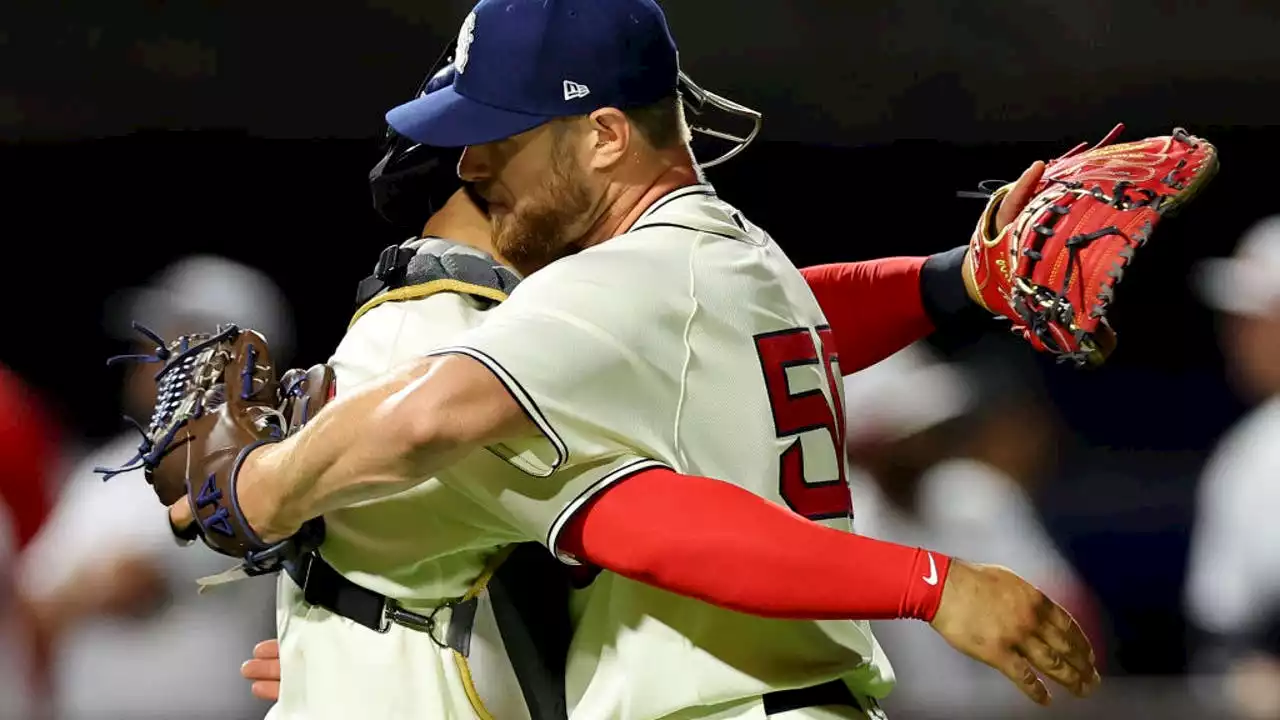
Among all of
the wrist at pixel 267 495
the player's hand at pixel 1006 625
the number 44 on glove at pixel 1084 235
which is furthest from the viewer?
the number 44 on glove at pixel 1084 235

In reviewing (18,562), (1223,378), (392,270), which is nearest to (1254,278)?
(1223,378)

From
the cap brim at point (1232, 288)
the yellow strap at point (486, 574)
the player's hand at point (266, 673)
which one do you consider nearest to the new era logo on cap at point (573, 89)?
the yellow strap at point (486, 574)

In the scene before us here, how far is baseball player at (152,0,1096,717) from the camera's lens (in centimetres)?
110

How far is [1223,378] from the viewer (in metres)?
2.65

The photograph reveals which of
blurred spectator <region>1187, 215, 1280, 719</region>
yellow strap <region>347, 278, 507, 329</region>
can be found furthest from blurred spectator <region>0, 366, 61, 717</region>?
blurred spectator <region>1187, 215, 1280, 719</region>

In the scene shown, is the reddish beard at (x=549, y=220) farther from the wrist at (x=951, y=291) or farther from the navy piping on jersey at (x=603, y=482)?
the wrist at (x=951, y=291)

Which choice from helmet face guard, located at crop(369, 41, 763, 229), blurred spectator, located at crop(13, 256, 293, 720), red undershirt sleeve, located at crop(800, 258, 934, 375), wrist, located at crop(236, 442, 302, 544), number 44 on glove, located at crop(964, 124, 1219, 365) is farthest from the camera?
blurred spectator, located at crop(13, 256, 293, 720)

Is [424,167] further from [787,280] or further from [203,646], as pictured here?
[203,646]

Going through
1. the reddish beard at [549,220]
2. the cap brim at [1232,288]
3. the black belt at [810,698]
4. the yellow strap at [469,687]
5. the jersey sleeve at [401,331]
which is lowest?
the cap brim at [1232,288]

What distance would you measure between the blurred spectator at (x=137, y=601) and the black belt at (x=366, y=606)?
3.56 feet

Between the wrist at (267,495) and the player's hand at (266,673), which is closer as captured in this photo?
the wrist at (267,495)

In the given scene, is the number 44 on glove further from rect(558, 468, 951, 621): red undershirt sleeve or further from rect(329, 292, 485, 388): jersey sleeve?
rect(329, 292, 485, 388): jersey sleeve

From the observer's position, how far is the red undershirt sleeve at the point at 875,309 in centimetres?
166

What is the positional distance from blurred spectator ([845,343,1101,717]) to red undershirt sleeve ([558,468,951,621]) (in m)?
1.43
